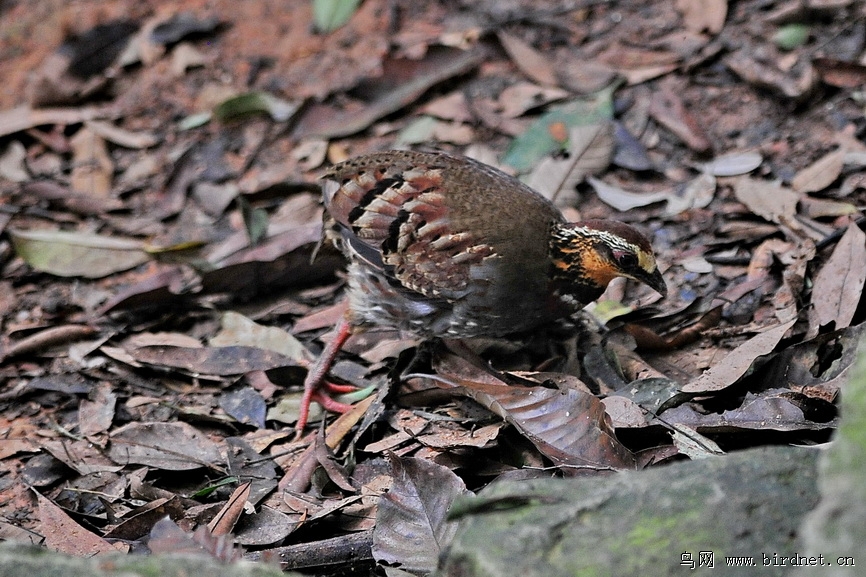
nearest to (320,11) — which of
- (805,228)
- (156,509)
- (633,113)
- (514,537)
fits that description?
(633,113)

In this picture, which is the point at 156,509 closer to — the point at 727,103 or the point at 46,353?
the point at 46,353

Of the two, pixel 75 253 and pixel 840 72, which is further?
pixel 75 253

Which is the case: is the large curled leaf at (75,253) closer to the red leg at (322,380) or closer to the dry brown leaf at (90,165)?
the dry brown leaf at (90,165)

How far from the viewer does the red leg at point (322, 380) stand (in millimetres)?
4664

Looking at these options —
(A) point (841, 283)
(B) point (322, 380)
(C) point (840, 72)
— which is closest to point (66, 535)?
(B) point (322, 380)

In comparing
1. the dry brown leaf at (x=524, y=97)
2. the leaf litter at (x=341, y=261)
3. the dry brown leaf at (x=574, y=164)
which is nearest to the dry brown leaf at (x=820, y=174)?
the leaf litter at (x=341, y=261)

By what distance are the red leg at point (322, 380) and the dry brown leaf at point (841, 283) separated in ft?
7.90

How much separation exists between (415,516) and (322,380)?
1.54m

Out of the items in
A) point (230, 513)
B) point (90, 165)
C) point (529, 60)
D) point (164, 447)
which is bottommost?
point (164, 447)

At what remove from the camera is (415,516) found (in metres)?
3.39

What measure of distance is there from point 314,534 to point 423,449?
0.67 meters

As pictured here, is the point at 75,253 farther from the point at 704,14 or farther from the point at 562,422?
the point at 704,14

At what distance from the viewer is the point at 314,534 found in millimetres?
3744

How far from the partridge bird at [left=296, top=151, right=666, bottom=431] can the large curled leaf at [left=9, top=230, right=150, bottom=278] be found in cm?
198
